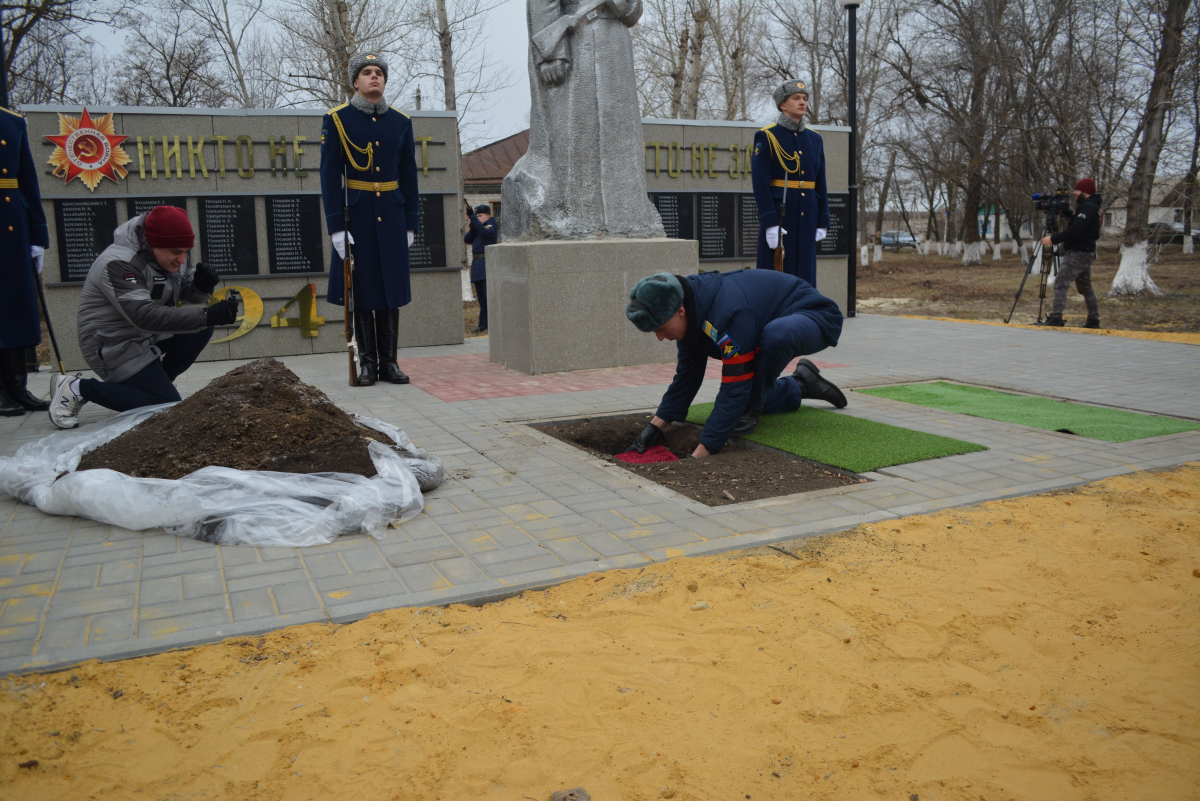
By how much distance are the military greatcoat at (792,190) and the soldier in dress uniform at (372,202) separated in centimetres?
350

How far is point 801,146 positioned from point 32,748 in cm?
871

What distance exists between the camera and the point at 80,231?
31.8 ft

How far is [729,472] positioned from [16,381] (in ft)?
18.6

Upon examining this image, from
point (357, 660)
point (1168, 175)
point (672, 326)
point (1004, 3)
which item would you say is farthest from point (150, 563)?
point (1004, 3)

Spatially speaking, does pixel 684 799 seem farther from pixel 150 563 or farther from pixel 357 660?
pixel 150 563

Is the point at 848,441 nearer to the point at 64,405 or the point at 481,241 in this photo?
the point at 64,405

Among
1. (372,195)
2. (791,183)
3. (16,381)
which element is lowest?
(16,381)

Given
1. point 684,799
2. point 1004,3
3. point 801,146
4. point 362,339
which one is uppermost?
point 1004,3

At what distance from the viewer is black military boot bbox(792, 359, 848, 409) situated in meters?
6.68

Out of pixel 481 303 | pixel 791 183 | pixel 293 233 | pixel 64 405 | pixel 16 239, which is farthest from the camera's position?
pixel 481 303

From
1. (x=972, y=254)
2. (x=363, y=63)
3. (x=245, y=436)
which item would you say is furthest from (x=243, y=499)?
(x=972, y=254)

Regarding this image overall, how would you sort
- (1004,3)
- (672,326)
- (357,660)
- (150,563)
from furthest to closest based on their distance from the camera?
(1004,3), (672,326), (150,563), (357,660)

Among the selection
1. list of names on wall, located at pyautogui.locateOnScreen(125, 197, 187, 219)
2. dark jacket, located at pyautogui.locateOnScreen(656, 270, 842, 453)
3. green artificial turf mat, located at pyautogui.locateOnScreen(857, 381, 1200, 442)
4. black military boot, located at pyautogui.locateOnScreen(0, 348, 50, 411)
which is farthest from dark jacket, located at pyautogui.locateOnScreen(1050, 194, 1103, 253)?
black military boot, located at pyautogui.locateOnScreen(0, 348, 50, 411)

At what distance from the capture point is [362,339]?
27.9 ft
